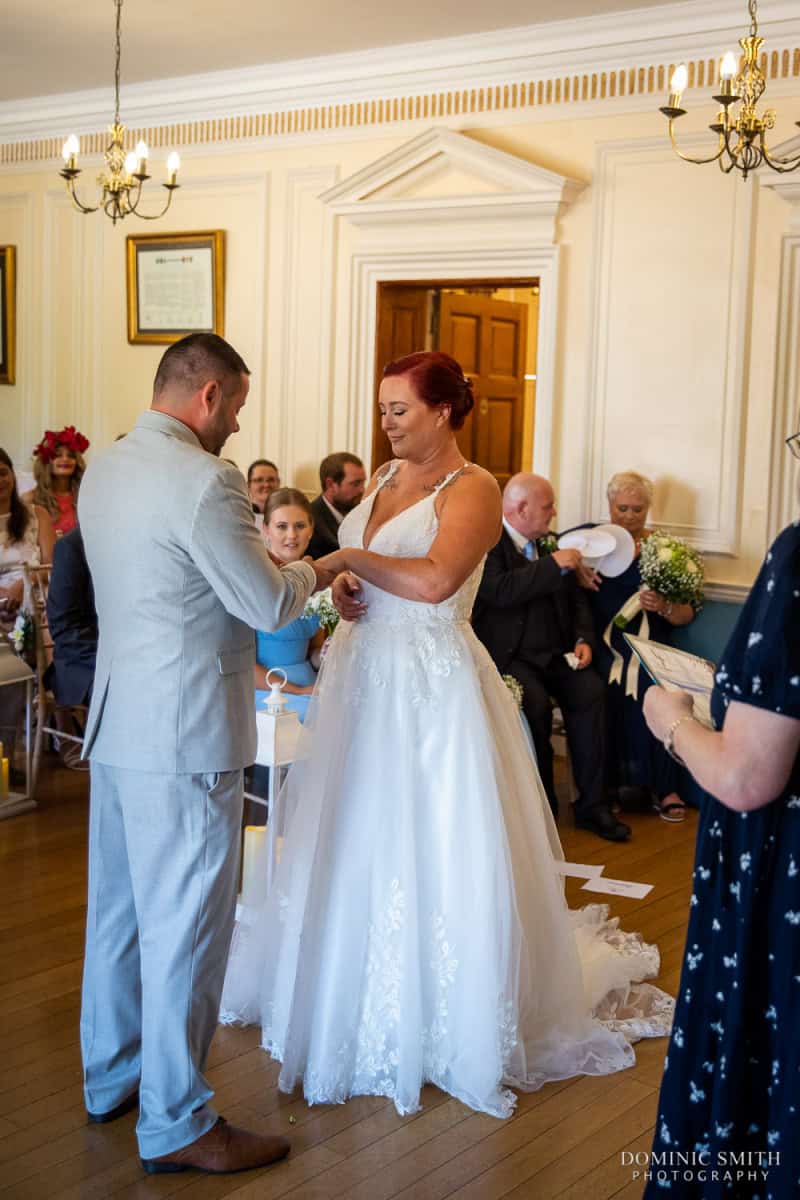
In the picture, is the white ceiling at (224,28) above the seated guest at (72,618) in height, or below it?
above

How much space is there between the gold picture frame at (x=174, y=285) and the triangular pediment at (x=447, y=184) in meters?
0.99

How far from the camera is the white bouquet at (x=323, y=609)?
462 cm

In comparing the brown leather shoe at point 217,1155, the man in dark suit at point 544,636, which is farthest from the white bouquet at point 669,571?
the brown leather shoe at point 217,1155

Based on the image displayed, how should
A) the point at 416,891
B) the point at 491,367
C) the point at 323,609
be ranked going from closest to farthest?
the point at 416,891 < the point at 323,609 < the point at 491,367

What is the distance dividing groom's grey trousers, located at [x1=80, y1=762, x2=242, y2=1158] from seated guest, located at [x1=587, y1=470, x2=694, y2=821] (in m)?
3.39

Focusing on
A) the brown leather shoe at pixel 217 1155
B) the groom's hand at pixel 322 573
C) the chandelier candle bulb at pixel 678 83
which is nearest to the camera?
the brown leather shoe at pixel 217 1155

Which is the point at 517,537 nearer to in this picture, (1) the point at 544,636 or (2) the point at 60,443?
(1) the point at 544,636

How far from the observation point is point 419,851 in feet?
10.5

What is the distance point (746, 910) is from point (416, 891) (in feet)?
4.23

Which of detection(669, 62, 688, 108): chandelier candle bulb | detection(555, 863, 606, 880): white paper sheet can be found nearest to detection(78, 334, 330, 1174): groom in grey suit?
detection(555, 863, 606, 880): white paper sheet

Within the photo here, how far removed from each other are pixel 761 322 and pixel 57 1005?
4.28 metres

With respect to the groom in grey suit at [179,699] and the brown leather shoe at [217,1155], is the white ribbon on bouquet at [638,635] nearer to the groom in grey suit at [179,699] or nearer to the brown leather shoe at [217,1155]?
the groom in grey suit at [179,699]

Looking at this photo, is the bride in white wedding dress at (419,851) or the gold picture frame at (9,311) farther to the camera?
the gold picture frame at (9,311)

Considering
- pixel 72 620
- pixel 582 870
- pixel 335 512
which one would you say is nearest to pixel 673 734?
pixel 582 870
